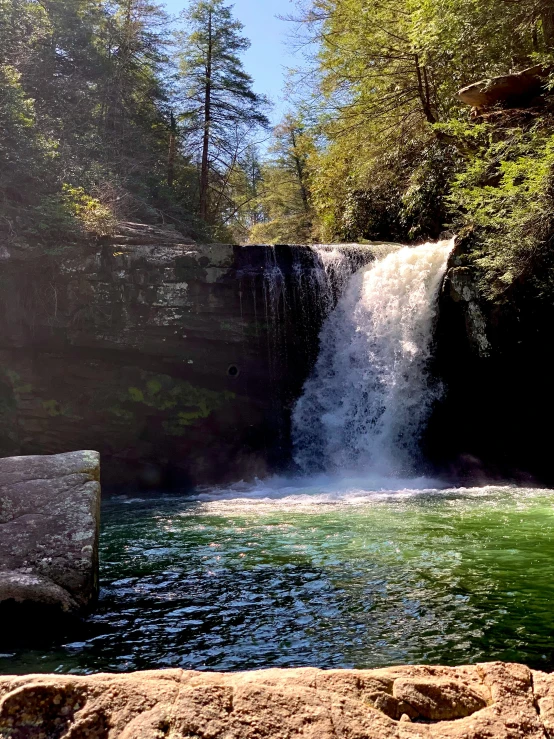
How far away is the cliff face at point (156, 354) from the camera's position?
1334 cm

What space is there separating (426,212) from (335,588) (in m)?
13.4

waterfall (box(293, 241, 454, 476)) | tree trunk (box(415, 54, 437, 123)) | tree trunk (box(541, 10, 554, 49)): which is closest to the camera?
tree trunk (box(541, 10, 554, 49))

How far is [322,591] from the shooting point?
506 cm

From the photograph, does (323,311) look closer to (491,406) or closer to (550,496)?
(491,406)

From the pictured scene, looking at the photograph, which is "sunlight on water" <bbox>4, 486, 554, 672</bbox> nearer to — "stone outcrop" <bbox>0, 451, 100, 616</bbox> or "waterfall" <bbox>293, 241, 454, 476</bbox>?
"stone outcrop" <bbox>0, 451, 100, 616</bbox>

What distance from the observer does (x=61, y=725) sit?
200 cm

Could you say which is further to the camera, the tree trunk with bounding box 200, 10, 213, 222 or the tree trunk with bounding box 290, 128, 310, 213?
the tree trunk with bounding box 290, 128, 310, 213

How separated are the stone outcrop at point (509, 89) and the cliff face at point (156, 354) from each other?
475 cm

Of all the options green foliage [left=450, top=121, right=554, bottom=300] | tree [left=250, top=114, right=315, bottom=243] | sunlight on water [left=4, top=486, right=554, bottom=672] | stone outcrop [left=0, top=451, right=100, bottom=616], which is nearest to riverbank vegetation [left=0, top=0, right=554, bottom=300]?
green foliage [left=450, top=121, right=554, bottom=300]

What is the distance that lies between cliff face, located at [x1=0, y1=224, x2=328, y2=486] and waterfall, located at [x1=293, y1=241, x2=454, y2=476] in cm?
65

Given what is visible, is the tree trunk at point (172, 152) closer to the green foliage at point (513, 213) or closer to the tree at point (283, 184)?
the tree at point (283, 184)

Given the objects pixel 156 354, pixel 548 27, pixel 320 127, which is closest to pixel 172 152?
pixel 320 127

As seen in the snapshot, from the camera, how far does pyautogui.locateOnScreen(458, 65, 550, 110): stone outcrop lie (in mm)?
12633

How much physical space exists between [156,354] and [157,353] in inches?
2.3
